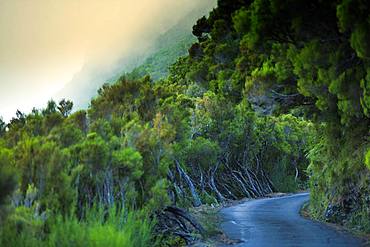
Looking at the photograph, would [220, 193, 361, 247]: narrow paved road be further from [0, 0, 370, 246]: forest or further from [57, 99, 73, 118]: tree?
[57, 99, 73, 118]: tree

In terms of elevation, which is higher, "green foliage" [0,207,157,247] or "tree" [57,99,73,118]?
"tree" [57,99,73,118]

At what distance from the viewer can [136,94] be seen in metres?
20.6

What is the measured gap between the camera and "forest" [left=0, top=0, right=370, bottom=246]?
386 inches

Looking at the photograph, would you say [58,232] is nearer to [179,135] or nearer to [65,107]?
[65,107]

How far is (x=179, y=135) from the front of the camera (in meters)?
23.4

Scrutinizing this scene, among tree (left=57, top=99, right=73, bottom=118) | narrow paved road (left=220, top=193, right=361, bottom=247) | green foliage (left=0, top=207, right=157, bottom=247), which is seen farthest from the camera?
tree (left=57, top=99, right=73, bottom=118)

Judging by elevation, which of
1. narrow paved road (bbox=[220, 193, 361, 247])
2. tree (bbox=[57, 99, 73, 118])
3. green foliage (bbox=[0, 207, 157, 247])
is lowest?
narrow paved road (bbox=[220, 193, 361, 247])

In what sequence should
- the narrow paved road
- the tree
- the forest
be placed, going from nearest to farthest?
the forest < the narrow paved road < the tree

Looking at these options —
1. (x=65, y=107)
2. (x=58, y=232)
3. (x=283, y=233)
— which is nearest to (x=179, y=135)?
(x=65, y=107)

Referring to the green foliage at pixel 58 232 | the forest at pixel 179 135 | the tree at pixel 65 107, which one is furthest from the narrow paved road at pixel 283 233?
the tree at pixel 65 107

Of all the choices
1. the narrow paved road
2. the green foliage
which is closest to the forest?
the green foliage

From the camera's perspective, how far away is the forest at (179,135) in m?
9.81

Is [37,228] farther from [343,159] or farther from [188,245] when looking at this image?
[343,159]

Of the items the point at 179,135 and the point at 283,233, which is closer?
the point at 283,233
